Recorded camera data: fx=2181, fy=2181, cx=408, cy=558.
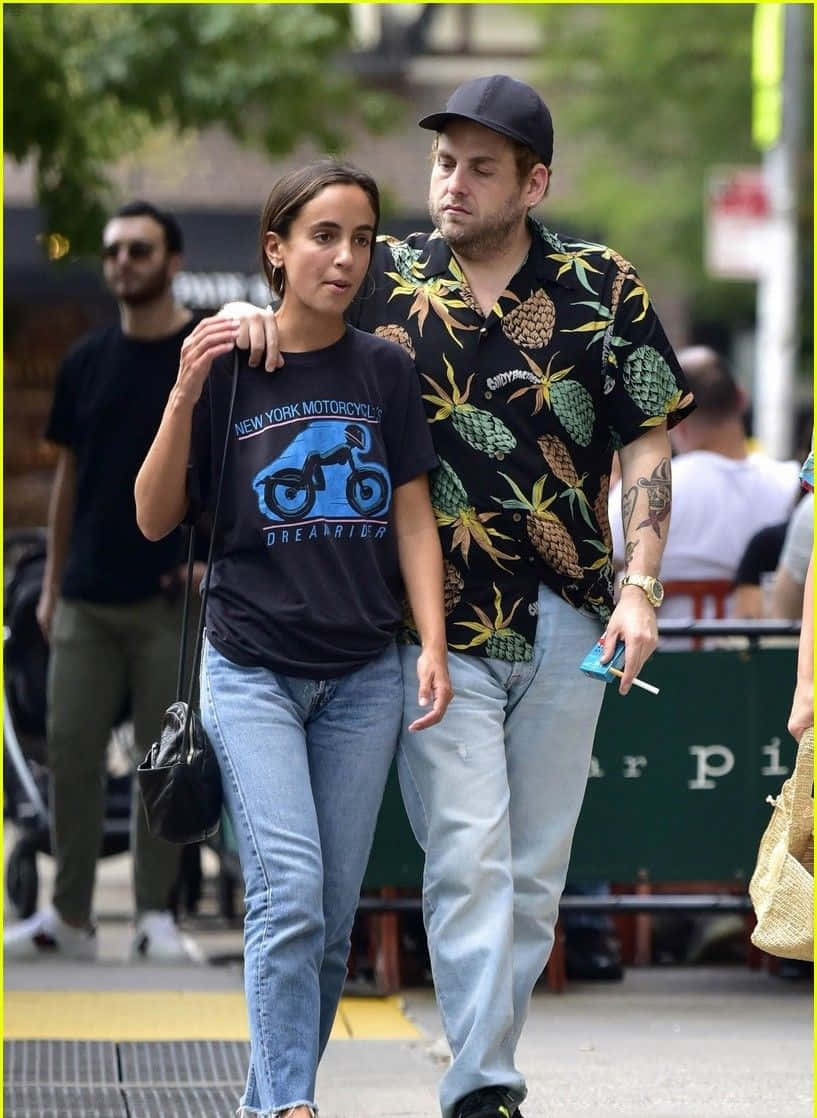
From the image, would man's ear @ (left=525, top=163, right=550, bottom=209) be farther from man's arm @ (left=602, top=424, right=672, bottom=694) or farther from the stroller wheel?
the stroller wheel

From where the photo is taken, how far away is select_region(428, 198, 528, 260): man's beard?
14.3 ft

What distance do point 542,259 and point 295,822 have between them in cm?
127

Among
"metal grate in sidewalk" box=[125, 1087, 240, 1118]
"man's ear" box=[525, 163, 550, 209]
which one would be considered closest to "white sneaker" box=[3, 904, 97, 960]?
"metal grate in sidewalk" box=[125, 1087, 240, 1118]

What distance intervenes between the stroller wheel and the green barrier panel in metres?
2.13

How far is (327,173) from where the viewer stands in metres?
4.20

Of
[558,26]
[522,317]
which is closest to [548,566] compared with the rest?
[522,317]

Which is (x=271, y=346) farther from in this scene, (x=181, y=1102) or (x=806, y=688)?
(x=181, y=1102)

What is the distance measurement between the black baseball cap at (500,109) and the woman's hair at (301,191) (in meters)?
0.20

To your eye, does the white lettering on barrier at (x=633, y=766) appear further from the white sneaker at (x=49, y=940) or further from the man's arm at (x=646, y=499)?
the man's arm at (x=646, y=499)

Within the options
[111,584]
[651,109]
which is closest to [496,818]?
[111,584]

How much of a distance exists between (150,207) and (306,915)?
13.1 feet

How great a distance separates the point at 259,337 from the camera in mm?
4117

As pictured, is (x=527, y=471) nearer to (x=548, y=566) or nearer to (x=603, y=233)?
(x=548, y=566)

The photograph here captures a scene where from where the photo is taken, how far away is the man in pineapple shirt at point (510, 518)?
4270 mm
